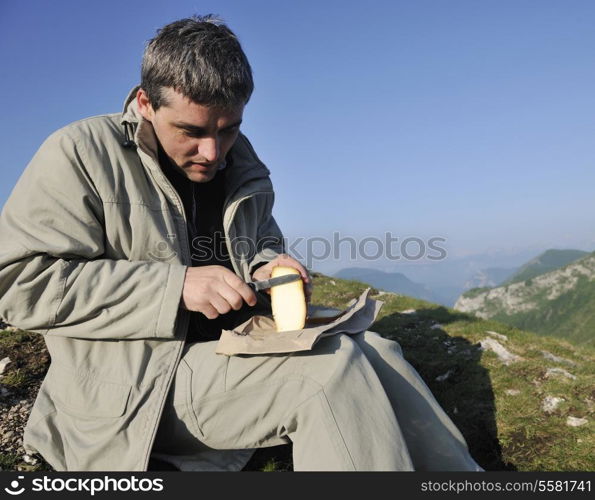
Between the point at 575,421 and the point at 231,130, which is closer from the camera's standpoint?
the point at 231,130

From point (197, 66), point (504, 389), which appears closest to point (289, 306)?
point (197, 66)

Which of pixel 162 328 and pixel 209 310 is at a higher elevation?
pixel 209 310

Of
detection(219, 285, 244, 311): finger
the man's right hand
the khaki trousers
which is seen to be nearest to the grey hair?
the man's right hand

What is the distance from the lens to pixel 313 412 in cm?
282

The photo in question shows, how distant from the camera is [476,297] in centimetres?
9206

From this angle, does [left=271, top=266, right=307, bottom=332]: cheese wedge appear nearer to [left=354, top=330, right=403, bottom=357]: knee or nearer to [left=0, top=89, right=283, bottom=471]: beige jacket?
[left=354, top=330, right=403, bottom=357]: knee

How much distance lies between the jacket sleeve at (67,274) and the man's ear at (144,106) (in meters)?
0.68

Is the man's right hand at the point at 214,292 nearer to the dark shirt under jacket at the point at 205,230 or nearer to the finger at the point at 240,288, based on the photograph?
the finger at the point at 240,288

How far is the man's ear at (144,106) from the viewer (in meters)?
3.74

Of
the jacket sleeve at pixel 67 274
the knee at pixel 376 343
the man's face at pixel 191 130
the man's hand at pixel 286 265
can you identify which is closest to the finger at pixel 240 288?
the jacket sleeve at pixel 67 274

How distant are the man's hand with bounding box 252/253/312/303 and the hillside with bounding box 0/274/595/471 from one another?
1.78 m

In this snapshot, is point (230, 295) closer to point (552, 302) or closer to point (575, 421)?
point (575, 421)

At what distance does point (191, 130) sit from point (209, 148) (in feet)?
0.63

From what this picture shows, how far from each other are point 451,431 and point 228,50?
3.27 metres
